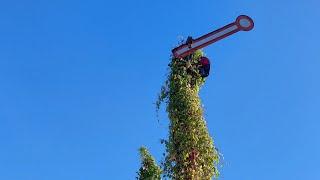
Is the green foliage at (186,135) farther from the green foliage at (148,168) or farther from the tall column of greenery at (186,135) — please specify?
the green foliage at (148,168)

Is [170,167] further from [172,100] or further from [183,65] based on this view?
[183,65]

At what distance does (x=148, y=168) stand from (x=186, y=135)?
789 cm

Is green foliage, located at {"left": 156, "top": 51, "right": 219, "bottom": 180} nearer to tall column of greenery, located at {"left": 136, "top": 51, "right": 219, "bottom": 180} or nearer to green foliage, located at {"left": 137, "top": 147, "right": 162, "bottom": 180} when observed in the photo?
tall column of greenery, located at {"left": 136, "top": 51, "right": 219, "bottom": 180}

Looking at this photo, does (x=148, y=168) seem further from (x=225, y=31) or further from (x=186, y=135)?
(x=225, y=31)

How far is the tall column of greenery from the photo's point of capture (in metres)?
15.7

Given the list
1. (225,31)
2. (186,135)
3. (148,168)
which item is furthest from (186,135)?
(148,168)

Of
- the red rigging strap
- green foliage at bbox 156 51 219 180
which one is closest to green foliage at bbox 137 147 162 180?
green foliage at bbox 156 51 219 180

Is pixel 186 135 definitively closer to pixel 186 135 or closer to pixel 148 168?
pixel 186 135

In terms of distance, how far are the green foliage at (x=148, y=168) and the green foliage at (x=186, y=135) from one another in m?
6.41

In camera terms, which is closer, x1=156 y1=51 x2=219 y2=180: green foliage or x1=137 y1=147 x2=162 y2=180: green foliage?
x1=156 y1=51 x2=219 y2=180: green foliage

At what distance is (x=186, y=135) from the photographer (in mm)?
15844

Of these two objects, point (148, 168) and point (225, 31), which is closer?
point (225, 31)

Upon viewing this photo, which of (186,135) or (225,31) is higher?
(225,31)

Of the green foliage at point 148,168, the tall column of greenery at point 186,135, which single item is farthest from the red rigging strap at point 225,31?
the green foliage at point 148,168
